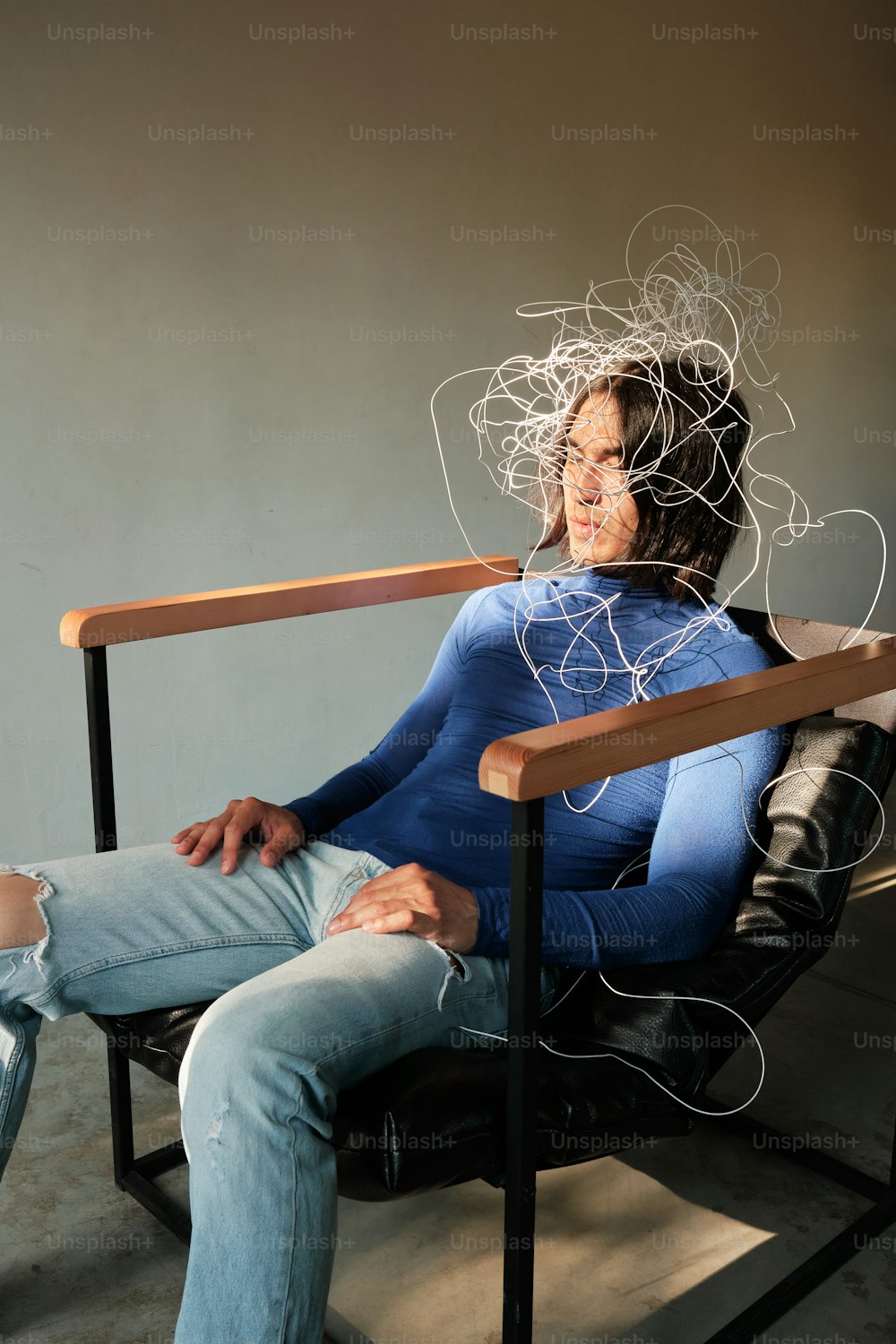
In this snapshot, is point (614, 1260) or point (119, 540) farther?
point (119, 540)

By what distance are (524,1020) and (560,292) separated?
8.26 feet

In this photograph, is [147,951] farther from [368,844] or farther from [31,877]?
[368,844]

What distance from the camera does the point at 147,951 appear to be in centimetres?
139

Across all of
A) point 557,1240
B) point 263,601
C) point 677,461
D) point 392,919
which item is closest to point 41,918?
point 392,919

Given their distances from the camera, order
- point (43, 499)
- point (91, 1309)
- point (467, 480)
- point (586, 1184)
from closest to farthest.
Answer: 1. point (91, 1309)
2. point (586, 1184)
3. point (43, 499)
4. point (467, 480)

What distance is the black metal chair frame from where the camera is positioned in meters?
1.11

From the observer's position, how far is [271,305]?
272cm

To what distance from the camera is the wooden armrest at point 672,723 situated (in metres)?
1.05

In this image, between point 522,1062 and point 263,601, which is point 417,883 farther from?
point 263,601

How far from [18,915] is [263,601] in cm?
61

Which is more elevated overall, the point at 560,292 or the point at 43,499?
the point at 560,292

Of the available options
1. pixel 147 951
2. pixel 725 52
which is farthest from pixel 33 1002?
pixel 725 52

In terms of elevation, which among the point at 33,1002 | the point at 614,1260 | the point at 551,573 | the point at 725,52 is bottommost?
the point at 614,1260

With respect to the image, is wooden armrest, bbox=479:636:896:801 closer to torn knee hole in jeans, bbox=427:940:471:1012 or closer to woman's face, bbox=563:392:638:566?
torn knee hole in jeans, bbox=427:940:471:1012
